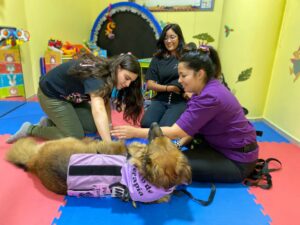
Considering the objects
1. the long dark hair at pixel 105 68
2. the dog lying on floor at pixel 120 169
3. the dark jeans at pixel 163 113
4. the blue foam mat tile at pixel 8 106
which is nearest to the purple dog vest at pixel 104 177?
the dog lying on floor at pixel 120 169

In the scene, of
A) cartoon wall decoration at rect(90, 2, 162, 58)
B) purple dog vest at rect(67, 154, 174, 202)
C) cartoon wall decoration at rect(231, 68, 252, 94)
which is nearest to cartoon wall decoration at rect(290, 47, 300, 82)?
cartoon wall decoration at rect(231, 68, 252, 94)

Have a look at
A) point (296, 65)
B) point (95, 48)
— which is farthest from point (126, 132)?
point (95, 48)

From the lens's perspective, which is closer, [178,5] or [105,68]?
[105,68]

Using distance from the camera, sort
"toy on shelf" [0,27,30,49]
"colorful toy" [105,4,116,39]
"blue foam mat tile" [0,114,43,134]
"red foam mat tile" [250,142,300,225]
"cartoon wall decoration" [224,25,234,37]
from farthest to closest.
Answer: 1. "colorful toy" [105,4,116,39]
2. "cartoon wall decoration" [224,25,234,37]
3. "toy on shelf" [0,27,30,49]
4. "blue foam mat tile" [0,114,43,134]
5. "red foam mat tile" [250,142,300,225]

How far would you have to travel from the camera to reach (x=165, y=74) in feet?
8.82

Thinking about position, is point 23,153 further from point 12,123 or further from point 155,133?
point 12,123

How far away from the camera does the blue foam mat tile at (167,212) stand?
1373 millimetres

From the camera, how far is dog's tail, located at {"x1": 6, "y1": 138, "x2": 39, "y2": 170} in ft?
5.23

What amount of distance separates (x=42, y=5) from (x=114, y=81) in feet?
9.15

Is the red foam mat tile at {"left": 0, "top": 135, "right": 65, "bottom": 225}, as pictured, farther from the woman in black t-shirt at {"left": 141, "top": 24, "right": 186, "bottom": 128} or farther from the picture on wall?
the picture on wall

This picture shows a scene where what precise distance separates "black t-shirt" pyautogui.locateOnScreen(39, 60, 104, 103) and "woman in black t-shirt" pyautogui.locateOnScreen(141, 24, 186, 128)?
84 cm

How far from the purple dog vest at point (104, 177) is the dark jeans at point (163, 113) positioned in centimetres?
112

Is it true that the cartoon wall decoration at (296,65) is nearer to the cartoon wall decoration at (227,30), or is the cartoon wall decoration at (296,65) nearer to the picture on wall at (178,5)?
the cartoon wall decoration at (227,30)

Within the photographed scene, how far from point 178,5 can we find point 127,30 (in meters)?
1.15
